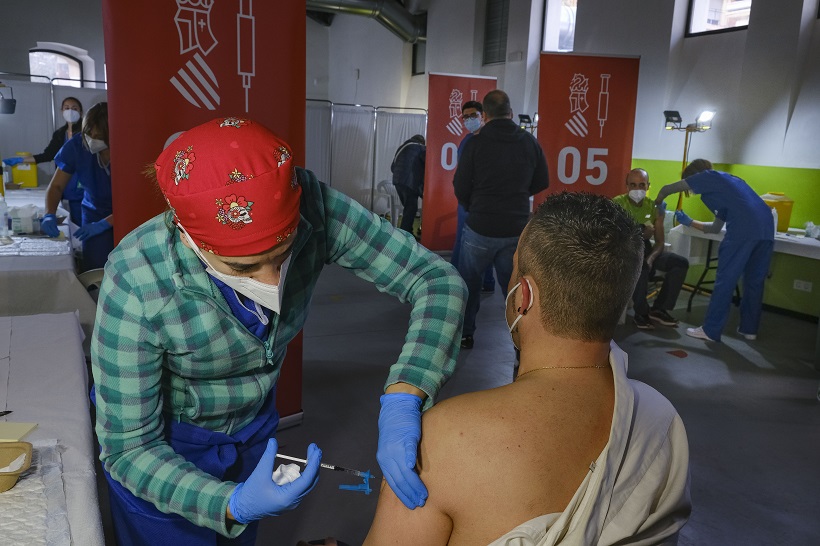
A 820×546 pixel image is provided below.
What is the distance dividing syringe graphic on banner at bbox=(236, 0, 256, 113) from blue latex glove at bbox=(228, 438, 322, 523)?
1.79m

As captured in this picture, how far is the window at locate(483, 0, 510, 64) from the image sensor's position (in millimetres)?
9352

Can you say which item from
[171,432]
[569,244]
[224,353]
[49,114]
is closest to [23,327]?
[171,432]

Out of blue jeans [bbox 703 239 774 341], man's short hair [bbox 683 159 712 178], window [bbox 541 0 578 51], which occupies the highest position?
window [bbox 541 0 578 51]

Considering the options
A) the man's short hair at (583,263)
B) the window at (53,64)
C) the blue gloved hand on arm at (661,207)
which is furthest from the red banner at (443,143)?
the window at (53,64)

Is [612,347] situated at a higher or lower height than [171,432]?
higher

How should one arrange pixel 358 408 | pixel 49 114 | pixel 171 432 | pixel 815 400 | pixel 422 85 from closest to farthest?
pixel 171 432, pixel 358 408, pixel 815 400, pixel 49 114, pixel 422 85

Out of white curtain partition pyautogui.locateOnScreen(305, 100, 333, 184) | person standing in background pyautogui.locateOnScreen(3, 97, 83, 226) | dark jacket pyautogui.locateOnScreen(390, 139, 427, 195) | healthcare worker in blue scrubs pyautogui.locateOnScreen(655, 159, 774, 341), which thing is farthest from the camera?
white curtain partition pyautogui.locateOnScreen(305, 100, 333, 184)

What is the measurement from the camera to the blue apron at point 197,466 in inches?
45.4

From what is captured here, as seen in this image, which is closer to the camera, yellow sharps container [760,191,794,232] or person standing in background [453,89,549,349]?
person standing in background [453,89,549,349]

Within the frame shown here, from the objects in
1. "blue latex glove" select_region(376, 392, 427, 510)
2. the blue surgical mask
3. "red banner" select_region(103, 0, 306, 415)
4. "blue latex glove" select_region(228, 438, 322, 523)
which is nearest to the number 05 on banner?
the blue surgical mask

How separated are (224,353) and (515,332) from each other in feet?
1.67

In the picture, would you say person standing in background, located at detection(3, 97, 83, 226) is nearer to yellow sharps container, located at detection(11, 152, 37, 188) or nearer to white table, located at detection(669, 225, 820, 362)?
yellow sharps container, located at detection(11, 152, 37, 188)

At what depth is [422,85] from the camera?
454 inches

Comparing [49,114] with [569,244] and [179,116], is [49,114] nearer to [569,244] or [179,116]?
[179,116]
